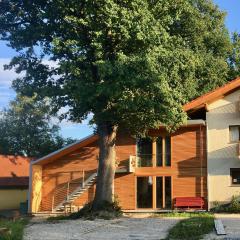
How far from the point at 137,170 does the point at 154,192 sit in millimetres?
1773

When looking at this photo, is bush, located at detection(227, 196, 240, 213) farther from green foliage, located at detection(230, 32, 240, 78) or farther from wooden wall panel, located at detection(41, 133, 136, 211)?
green foliage, located at detection(230, 32, 240, 78)

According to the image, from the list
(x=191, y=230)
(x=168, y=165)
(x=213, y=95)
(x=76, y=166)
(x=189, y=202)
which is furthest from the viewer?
(x=76, y=166)

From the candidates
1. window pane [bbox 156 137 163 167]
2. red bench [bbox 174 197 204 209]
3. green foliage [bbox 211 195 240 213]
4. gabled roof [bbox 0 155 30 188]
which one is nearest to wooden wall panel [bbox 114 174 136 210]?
window pane [bbox 156 137 163 167]

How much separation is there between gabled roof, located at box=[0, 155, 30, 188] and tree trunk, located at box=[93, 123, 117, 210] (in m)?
17.0

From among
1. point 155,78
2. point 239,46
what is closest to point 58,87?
point 155,78

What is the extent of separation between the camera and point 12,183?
43.0 meters

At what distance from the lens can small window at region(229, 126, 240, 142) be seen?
1267 inches

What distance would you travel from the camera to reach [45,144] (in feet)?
182

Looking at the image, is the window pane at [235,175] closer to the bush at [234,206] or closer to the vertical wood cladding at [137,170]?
the bush at [234,206]

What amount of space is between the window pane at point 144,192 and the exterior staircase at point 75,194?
301 centimetres

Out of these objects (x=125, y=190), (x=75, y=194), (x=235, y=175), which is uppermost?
(x=235, y=175)

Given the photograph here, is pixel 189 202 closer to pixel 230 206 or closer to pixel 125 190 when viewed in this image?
pixel 230 206

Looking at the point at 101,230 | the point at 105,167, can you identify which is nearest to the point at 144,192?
the point at 105,167

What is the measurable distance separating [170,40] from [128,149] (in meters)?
10.1
